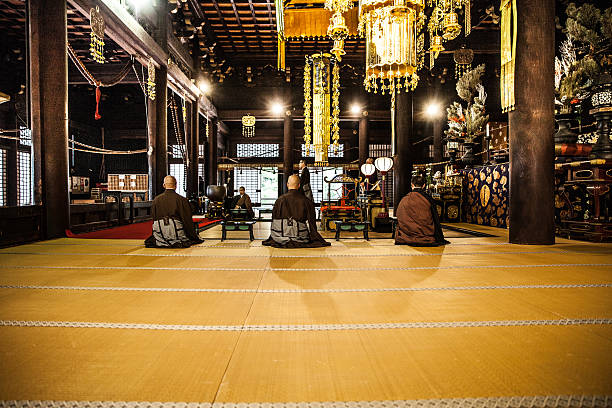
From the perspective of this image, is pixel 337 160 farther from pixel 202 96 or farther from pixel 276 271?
pixel 276 271

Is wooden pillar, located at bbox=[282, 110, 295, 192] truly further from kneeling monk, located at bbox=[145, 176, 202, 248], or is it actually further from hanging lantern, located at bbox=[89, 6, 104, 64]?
kneeling monk, located at bbox=[145, 176, 202, 248]

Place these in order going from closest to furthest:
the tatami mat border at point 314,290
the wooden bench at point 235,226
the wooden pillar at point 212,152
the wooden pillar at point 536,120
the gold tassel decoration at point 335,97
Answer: the tatami mat border at point 314,290
the wooden pillar at point 536,120
the wooden bench at point 235,226
the gold tassel decoration at point 335,97
the wooden pillar at point 212,152

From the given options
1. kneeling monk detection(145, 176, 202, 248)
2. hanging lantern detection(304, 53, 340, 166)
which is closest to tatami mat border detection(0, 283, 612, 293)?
kneeling monk detection(145, 176, 202, 248)

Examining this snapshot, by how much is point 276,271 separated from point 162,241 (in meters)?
2.14

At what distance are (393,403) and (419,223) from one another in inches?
155

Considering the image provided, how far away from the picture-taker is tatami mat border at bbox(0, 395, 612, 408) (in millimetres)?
1186

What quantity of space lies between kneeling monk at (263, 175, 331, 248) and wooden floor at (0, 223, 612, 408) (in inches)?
53.6

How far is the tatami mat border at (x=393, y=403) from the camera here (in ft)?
3.89

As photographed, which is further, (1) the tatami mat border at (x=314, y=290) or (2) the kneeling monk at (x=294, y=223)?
(2) the kneeling monk at (x=294, y=223)

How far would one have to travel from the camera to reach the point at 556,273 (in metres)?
3.15

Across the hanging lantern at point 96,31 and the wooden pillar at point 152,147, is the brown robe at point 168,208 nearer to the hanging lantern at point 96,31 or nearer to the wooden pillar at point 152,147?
the hanging lantern at point 96,31

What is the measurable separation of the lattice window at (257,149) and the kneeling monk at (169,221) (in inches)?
454

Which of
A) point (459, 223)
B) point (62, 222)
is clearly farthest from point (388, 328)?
point (459, 223)

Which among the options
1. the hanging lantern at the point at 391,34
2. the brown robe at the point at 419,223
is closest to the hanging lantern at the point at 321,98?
the hanging lantern at the point at 391,34
